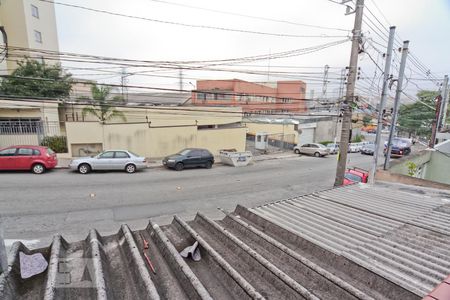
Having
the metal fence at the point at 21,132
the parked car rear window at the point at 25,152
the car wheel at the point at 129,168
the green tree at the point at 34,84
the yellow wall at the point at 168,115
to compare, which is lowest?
the car wheel at the point at 129,168

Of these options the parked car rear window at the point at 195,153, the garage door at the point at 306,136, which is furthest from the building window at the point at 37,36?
the garage door at the point at 306,136

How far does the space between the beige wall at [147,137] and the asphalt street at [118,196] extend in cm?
359

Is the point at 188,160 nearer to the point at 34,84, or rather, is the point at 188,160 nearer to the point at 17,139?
the point at 17,139

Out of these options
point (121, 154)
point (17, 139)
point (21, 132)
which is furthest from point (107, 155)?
point (17, 139)

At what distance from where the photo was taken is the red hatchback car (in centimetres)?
1237

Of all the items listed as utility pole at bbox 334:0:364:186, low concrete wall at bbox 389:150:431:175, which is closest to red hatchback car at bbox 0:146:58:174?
utility pole at bbox 334:0:364:186

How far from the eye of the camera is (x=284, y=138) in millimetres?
29516

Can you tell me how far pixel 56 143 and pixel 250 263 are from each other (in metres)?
19.1

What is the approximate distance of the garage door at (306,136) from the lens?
3261 centimetres

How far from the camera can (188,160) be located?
1650 centimetres

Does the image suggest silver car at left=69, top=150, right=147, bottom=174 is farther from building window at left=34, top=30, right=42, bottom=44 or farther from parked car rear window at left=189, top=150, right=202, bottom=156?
building window at left=34, top=30, right=42, bottom=44

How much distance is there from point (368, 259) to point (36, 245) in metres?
7.25

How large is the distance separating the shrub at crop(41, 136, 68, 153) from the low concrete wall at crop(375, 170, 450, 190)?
783 inches

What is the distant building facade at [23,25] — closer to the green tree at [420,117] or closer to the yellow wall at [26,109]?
the yellow wall at [26,109]
